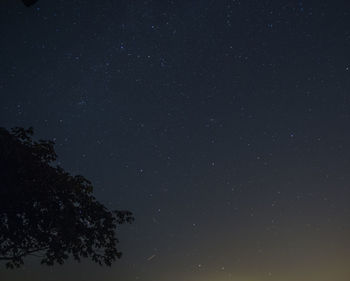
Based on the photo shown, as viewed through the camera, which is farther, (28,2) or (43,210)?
(43,210)

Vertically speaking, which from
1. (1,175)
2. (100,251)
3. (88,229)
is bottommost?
(100,251)

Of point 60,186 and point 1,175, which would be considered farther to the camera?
point 60,186

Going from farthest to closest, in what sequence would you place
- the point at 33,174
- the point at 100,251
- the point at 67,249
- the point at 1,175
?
the point at 100,251, the point at 67,249, the point at 33,174, the point at 1,175

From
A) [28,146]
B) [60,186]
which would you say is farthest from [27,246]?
[28,146]

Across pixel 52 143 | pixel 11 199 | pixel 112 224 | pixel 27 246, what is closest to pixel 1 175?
pixel 11 199

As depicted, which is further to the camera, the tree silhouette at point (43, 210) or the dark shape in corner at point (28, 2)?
the tree silhouette at point (43, 210)

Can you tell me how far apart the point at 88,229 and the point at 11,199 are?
220 centimetres

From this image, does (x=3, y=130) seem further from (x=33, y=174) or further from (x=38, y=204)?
(x=38, y=204)

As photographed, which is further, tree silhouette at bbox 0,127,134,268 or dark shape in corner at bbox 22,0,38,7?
tree silhouette at bbox 0,127,134,268

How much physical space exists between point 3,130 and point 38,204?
2032mm

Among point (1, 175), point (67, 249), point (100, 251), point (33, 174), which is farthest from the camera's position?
point (100, 251)

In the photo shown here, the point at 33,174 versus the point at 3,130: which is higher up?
the point at 3,130

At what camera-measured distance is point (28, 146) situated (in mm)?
7422

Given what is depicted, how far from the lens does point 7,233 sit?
7.33 meters
